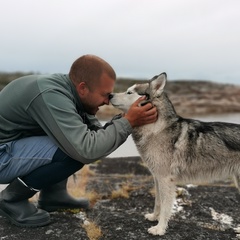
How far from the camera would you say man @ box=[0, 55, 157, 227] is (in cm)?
399

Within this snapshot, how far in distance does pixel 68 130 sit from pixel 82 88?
621 millimetres

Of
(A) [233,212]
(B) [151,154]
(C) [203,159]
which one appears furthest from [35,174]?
(A) [233,212]

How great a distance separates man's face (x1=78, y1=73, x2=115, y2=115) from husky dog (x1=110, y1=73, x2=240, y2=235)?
1.13 ft

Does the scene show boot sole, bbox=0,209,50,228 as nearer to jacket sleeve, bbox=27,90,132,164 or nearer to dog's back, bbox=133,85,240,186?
jacket sleeve, bbox=27,90,132,164

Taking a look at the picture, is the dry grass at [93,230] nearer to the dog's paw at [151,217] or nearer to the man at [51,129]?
the man at [51,129]

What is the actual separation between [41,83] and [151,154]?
5.59 feet

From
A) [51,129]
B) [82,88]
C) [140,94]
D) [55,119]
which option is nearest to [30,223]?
[51,129]

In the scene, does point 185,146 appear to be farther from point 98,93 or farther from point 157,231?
point 98,93

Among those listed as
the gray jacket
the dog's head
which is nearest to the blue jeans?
the gray jacket

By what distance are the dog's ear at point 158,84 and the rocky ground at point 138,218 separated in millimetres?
1806

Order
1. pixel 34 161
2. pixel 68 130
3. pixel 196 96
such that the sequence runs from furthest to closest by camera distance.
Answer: pixel 196 96 → pixel 34 161 → pixel 68 130

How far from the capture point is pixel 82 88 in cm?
430

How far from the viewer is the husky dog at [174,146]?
15.5ft

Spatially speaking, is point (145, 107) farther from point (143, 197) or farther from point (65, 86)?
point (143, 197)
